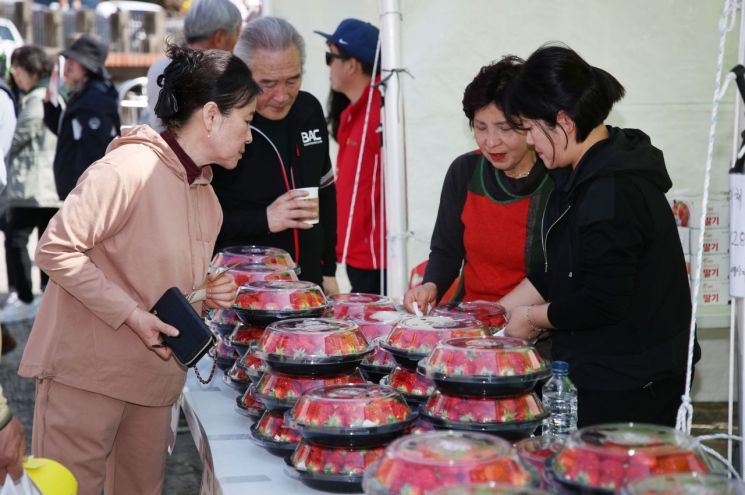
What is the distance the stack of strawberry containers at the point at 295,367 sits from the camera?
2.28m

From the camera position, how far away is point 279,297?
2764 mm

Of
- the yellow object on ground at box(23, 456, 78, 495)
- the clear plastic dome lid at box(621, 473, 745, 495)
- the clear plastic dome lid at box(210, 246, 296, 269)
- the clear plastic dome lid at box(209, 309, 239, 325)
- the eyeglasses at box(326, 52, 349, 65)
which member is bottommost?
the yellow object on ground at box(23, 456, 78, 495)

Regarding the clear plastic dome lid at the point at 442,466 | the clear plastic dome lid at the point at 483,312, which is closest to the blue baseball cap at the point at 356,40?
the clear plastic dome lid at the point at 483,312

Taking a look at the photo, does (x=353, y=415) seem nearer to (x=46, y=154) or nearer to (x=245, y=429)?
(x=245, y=429)

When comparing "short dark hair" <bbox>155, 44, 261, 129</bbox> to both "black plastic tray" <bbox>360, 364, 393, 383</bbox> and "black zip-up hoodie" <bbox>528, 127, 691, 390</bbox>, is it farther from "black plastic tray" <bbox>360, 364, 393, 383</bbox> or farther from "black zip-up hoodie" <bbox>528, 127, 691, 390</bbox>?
"black zip-up hoodie" <bbox>528, 127, 691, 390</bbox>

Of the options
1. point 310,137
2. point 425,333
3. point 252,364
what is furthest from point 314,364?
point 310,137

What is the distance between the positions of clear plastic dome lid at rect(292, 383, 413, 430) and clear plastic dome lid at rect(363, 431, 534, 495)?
0.31 m

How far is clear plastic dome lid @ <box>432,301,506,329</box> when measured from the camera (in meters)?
2.71

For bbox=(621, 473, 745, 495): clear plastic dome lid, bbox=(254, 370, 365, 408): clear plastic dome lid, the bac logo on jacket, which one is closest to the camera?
bbox=(621, 473, 745, 495): clear plastic dome lid

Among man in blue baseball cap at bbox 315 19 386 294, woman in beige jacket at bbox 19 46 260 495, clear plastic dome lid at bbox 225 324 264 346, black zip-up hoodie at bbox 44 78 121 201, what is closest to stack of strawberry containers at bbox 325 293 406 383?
clear plastic dome lid at bbox 225 324 264 346

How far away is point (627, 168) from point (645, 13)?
76.5 inches

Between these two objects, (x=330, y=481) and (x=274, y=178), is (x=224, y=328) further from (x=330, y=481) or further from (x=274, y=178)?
(x=330, y=481)

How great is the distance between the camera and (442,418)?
2.02 metres

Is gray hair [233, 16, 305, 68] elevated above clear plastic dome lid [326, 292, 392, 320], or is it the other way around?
gray hair [233, 16, 305, 68]
